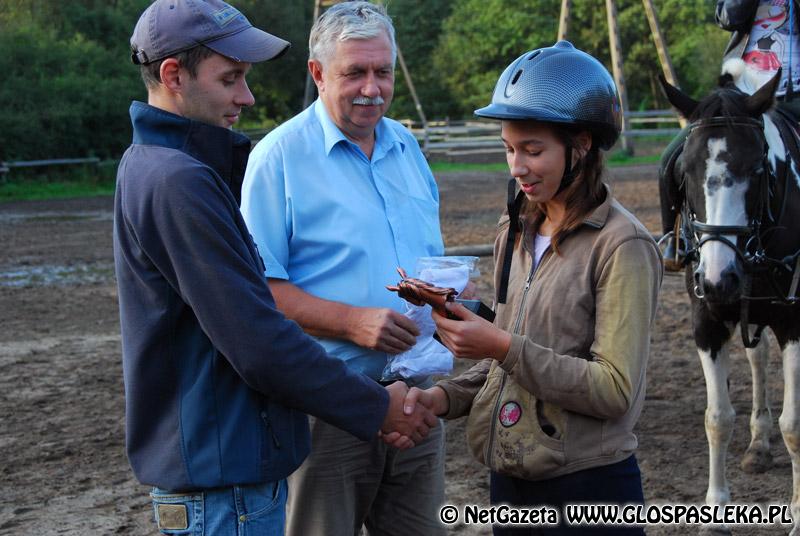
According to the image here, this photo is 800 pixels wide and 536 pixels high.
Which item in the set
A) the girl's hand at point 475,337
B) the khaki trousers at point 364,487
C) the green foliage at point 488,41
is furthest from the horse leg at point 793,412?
the green foliage at point 488,41

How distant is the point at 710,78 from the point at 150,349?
4356 cm

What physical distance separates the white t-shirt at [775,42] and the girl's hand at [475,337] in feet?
14.3

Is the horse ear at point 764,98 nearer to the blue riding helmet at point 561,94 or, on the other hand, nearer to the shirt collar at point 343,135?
the shirt collar at point 343,135

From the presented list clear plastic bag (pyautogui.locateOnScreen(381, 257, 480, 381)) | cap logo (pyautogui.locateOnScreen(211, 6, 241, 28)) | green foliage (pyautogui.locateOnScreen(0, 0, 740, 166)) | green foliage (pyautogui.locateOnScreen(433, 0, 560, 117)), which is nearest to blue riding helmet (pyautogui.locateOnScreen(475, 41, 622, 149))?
clear plastic bag (pyautogui.locateOnScreen(381, 257, 480, 381))

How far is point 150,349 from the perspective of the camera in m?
2.42

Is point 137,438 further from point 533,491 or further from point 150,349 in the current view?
point 533,491

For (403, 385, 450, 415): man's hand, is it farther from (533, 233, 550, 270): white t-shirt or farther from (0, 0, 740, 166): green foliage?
(0, 0, 740, 166): green foliage

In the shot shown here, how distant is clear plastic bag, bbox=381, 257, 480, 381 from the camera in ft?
9.87

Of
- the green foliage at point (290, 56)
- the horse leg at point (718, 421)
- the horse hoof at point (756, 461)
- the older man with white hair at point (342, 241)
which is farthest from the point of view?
the green foliage at point (290, 56)

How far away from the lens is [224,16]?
2578 millimetres

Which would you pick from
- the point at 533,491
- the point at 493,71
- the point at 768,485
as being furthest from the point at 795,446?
the point at 493,71

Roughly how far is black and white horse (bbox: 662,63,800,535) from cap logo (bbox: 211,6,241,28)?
9.70 feet

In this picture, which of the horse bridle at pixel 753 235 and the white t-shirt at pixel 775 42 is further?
the white t-shirt at pixel 775 42

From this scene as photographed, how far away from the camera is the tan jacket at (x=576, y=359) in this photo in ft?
7.95
